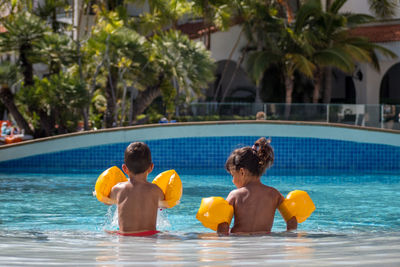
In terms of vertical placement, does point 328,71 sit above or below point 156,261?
above

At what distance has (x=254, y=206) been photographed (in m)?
4.82

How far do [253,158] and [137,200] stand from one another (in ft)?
3.13

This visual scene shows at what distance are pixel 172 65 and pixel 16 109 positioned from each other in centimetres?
501

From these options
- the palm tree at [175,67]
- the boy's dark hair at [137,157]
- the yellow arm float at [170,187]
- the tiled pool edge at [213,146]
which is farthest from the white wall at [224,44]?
the boy's dark hair at [137,157]

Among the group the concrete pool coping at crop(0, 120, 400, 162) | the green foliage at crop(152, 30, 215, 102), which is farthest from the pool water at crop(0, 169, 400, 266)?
the green foliage at crop(152, 30, 215, 102)

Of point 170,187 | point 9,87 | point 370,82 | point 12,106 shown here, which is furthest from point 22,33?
point 170,187

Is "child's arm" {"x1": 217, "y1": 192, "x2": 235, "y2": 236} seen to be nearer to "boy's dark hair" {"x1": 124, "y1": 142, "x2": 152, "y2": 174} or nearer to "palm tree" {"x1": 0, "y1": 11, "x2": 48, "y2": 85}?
"boy's dark hair" {"x1": 124, "y1": 142, "x2": 152, "y2": 174}

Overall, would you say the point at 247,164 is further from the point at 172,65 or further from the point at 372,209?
the point at 172,65

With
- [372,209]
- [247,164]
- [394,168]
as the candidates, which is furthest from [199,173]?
[247,164]

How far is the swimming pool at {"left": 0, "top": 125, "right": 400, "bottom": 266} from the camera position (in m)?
3.92

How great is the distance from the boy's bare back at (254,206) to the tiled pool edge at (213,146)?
10258mm

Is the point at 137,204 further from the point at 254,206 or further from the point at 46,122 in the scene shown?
the point at 46,122

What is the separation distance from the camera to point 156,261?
3727 millimetres

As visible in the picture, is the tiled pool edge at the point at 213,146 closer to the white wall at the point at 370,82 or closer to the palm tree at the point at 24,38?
the palm tree at the point at 24,38
